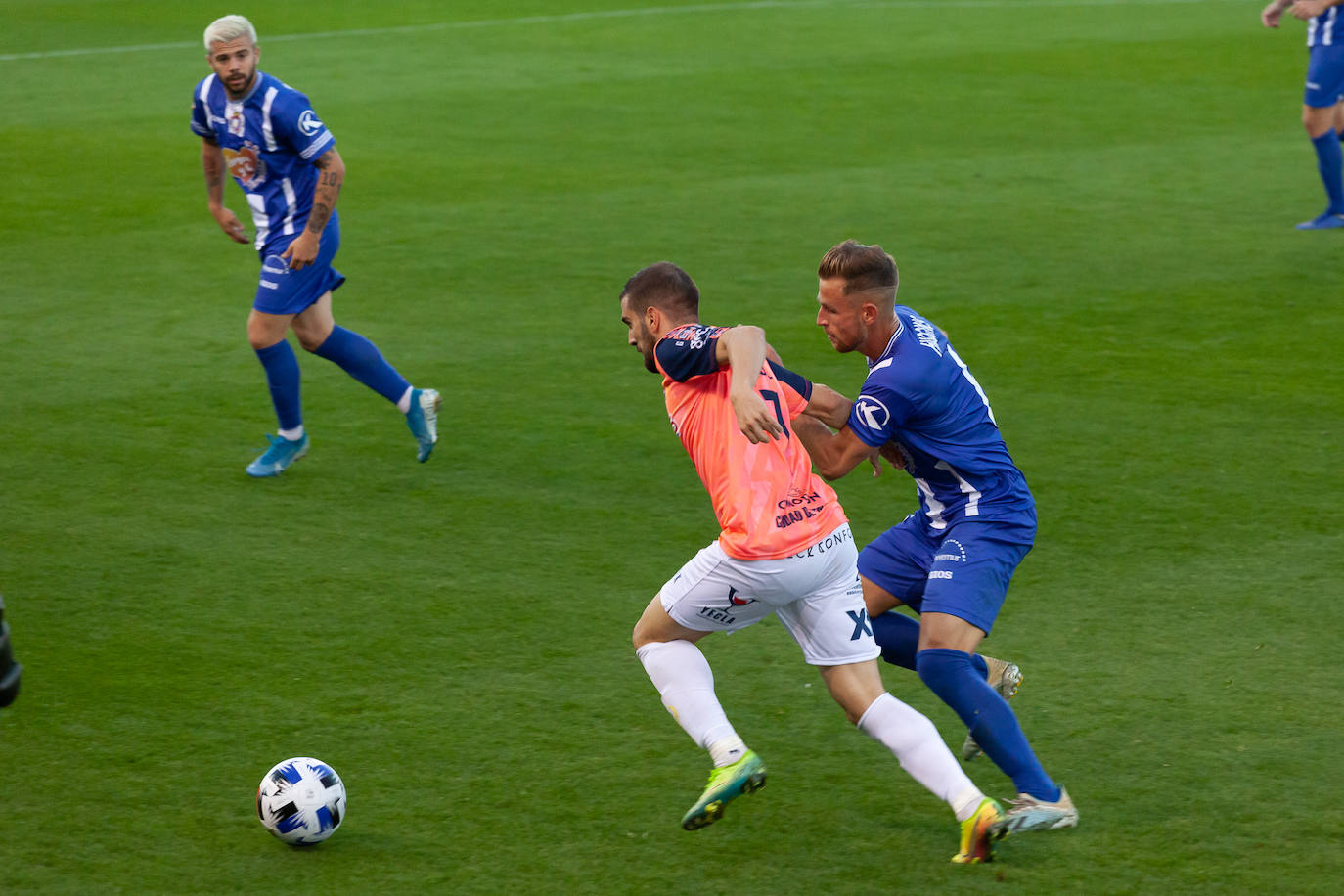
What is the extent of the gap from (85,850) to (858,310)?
250 centimetres

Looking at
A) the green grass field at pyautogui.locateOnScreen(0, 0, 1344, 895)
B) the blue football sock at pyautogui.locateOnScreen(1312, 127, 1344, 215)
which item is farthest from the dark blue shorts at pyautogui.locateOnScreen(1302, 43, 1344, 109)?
the green grass field at pyautogui.locateOnScreen(0, 0, 1344, 895)

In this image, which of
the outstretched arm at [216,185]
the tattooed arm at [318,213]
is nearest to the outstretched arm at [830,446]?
the tattooed arm at [318,213]

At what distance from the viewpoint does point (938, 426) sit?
4250 millimetres

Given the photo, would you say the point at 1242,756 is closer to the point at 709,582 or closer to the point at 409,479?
the point at 709,582

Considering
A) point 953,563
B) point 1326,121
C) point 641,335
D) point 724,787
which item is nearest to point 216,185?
point 641,335

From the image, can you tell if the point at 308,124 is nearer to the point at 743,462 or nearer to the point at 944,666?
the point at 743,462

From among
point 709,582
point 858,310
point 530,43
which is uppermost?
point 858,310

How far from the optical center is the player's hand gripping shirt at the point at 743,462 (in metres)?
3.88

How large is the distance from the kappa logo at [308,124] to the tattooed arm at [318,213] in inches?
4.5

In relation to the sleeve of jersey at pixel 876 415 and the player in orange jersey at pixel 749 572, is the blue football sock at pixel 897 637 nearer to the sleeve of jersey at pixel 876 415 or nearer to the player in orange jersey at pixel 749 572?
the player in orange jersey at pixel 749 572

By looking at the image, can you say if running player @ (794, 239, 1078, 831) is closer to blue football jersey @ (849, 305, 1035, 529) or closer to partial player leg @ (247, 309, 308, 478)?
blue football jersey @ (849, 305, 1035, 529)

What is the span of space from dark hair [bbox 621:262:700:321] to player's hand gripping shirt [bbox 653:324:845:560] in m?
0.09

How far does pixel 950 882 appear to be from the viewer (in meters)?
A: 3.82

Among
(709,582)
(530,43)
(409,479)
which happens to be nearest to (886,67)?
(530,43)
